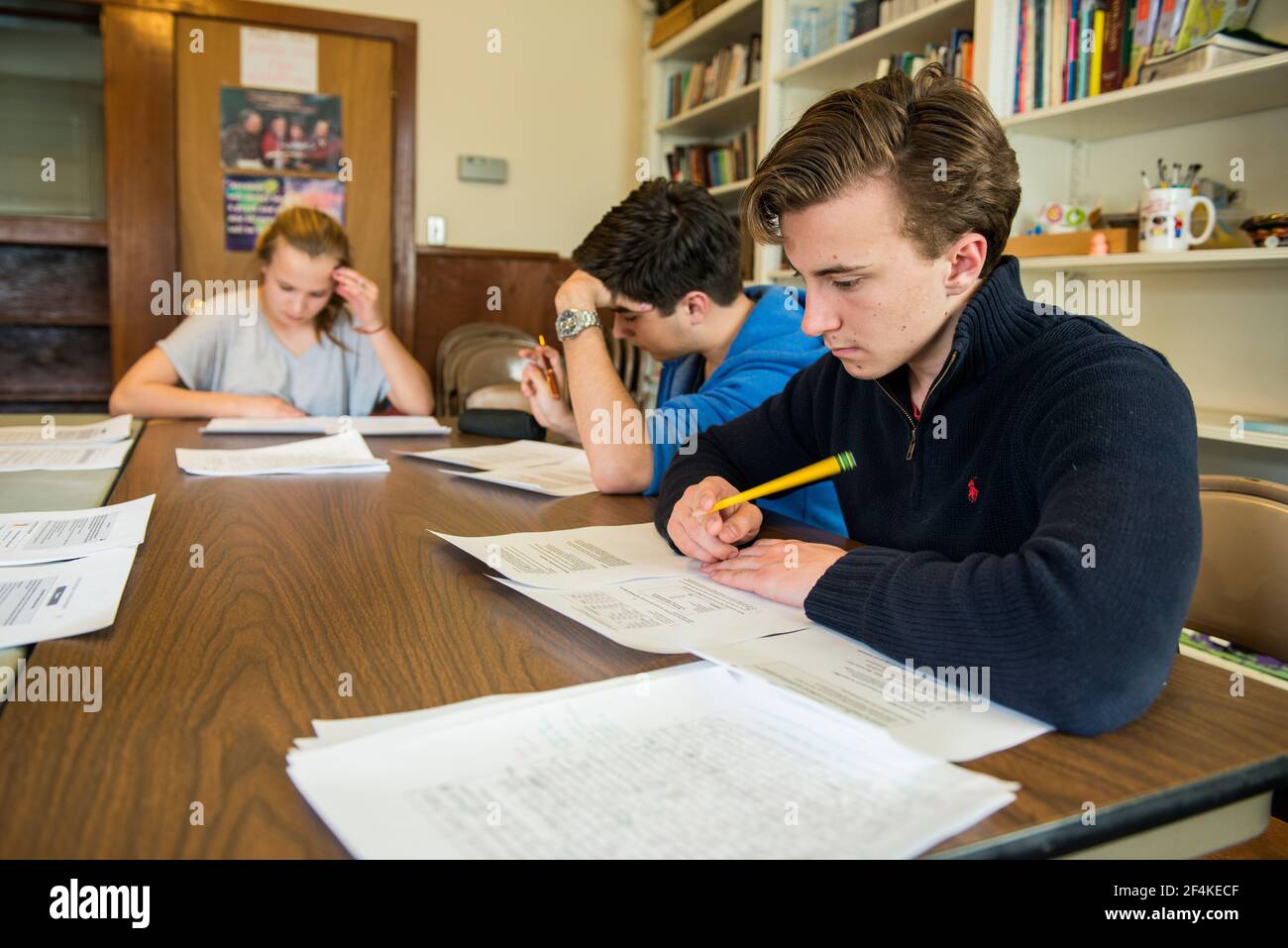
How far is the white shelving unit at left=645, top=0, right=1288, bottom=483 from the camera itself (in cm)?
209

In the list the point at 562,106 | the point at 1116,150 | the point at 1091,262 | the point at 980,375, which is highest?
the point at 562,106

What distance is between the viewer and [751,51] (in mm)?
3811

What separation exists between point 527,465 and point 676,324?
1.24 feet

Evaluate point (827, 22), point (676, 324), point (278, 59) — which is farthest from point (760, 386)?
point (278, 59)

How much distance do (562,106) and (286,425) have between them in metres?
2.87

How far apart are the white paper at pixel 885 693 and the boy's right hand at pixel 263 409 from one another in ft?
5.59

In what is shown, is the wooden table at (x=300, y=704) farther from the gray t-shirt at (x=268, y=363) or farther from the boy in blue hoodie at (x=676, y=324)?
the gray t-shirt at (x=268, y=363)

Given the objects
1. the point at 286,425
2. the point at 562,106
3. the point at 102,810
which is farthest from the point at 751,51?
the point at 102,810

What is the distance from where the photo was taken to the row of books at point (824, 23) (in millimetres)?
3111

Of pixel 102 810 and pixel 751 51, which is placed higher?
pixel 751 51

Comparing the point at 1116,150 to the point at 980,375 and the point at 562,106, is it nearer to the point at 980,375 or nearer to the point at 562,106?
the point at 980,375

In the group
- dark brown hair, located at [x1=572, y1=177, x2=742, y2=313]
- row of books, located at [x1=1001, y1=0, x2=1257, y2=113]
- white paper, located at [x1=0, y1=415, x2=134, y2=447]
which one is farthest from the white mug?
white paper, located at [x1=0, y1=415, x2=134, y2=447]

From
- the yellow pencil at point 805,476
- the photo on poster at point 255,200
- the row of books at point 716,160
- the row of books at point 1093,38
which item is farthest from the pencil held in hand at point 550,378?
the photo on poster at point 255,200

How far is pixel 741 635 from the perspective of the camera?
2.57ft
